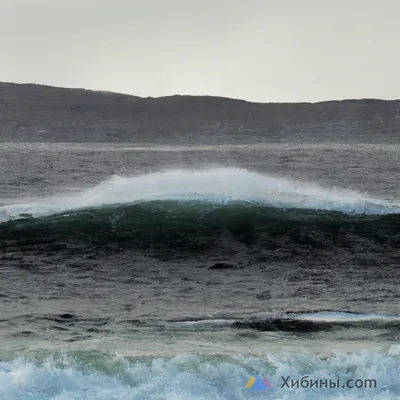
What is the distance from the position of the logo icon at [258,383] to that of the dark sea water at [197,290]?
60mm

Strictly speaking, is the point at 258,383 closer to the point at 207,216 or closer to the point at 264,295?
the point at 264,295

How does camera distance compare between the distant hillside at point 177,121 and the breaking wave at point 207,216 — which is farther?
the distant hillside at point 177,121

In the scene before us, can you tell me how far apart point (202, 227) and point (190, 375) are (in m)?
9.17

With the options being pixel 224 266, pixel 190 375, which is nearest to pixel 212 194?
pixel 224 266

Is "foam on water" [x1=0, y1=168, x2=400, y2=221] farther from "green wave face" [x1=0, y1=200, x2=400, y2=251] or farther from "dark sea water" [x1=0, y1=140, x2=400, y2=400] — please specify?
"green wave face" [x1=0, y1=200, x2=400, y2=251]

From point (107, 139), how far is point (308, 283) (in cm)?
4502

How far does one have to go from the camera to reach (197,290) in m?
14.2

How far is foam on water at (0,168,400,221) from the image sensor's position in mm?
20109

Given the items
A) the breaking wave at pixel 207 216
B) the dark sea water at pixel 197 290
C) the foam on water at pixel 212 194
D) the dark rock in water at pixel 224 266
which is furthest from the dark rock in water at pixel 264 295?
the foam on water at pixel 212 194

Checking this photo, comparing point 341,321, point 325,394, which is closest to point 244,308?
point 341,321

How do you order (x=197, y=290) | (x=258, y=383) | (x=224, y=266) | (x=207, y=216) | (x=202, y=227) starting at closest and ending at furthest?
1. (x=258, y=383)
2. (x=197, y=290)
3. (x=224, y=266)
4. (x=202, y=227)
5. (x=207, y=216)

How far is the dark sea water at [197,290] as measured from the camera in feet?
31.2

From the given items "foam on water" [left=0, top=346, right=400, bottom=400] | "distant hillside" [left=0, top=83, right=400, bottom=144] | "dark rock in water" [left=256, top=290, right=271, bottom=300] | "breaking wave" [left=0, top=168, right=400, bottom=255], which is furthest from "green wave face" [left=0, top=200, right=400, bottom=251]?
"distant hillside" [left=0, top=83, right=400, bottom=144]

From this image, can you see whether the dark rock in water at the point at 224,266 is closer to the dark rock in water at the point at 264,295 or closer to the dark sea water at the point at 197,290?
the dark sea water at the point at 197,290
